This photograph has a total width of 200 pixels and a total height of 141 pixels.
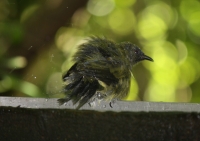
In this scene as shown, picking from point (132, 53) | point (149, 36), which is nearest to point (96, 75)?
point (132, 53)

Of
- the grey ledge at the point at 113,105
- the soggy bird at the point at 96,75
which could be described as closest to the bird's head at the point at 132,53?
the soggy bird at the point at 96,75

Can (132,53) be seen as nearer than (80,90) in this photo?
No

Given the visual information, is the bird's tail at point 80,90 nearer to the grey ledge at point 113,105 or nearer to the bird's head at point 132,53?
the grey ledge at point 113,105

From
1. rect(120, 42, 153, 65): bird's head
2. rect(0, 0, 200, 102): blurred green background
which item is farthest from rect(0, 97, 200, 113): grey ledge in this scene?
rect(0, 0, 200, 102): blurred green background

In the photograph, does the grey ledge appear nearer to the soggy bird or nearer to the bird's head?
the soggy bird

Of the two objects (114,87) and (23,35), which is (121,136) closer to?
(114,87)

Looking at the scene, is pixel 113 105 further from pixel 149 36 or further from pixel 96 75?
pixel 149 36

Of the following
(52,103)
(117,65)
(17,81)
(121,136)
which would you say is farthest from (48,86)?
(121,136)

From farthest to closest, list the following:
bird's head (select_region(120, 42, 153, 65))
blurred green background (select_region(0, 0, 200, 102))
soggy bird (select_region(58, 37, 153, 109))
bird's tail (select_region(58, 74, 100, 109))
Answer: blurred green background (select_region(0, 0, 200, 102))
bird's head (select_region(120, 42, 153, 65))
soggy bird (select_region(58, 37, 153, 109))
bird's tail (select_region(58, 74, 100, 109))
